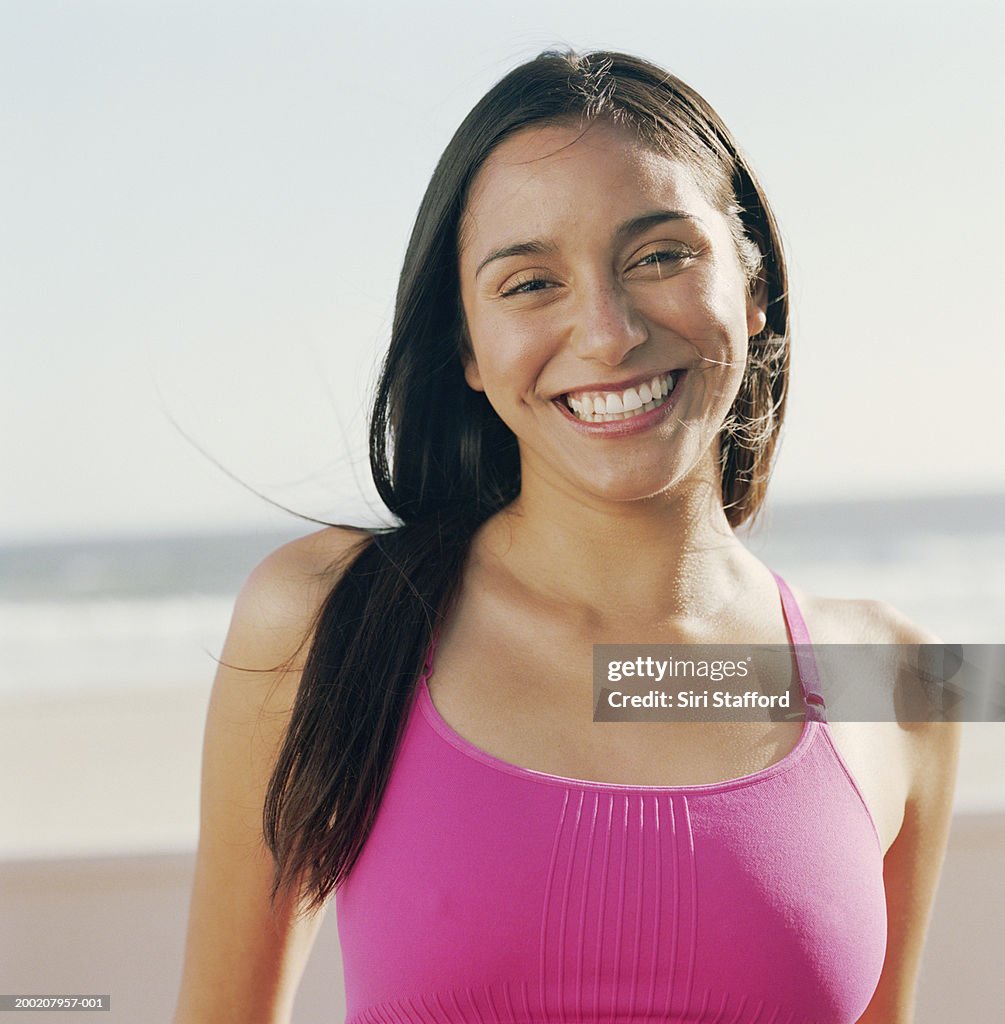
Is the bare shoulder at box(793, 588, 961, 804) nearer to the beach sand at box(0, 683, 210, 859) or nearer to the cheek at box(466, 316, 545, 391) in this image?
the cheek at box(466, 316, 545, 391)

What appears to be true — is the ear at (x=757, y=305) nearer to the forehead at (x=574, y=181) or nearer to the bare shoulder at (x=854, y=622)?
the forehead at (x=574, y=181)

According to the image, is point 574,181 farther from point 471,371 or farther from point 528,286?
point 471,371

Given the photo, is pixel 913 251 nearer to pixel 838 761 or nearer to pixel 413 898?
pixel 838 761

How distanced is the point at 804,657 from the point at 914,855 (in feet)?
0.73

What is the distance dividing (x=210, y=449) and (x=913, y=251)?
57.8 inches

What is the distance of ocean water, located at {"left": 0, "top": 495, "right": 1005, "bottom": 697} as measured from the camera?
13.7 feet

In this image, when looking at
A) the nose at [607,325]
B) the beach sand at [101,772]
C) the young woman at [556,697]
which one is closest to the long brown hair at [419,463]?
the young woman at [556,697]

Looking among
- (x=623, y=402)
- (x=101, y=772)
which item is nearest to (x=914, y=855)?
(x=623, y=402)

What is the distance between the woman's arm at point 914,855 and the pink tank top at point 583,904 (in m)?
0.18

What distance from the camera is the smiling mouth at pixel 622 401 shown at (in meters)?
0.93

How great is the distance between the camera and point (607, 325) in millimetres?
895

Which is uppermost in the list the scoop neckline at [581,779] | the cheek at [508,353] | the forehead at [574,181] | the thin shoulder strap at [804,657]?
the forehead at [574,181]

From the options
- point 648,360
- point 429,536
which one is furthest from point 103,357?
point 648,360
